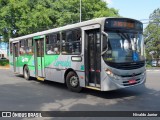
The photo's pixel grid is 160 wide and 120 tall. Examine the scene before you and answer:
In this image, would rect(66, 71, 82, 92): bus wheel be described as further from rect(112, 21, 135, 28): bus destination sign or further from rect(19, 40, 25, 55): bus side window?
rect(19, 40, 25, 55): bus side window

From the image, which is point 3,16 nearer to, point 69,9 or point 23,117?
point 69,9

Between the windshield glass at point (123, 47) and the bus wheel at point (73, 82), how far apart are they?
2216 millimetres

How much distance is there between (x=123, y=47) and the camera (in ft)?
32.5

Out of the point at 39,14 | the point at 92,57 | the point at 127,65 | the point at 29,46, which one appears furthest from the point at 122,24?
the point at 39,14

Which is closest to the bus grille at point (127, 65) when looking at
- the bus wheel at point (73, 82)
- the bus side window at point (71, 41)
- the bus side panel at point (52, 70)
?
the bus side window at point (71, 41)

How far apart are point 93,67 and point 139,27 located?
2.58 meters

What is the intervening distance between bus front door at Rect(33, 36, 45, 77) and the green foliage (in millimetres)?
17413

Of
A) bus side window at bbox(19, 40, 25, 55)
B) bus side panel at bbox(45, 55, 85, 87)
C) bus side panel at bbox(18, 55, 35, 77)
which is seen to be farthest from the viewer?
bus side window at bbox(19, 40, 25, 55)

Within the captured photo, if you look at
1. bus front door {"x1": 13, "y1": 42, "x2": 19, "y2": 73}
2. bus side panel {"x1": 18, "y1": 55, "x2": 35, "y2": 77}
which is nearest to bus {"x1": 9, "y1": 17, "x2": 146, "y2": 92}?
bus side panel {"x1": 18, "y1": 55, "x2": 35, "y2": 77}

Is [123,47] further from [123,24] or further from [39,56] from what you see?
[39,56]

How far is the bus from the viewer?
961 cm

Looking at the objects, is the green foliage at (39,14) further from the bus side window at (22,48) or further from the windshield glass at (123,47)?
the windshield glass at (123,47)

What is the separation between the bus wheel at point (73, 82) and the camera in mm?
11238

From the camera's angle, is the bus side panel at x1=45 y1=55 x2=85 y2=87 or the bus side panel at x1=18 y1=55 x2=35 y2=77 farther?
the bus side panel at x1=18 y1=55 x2=35 y2=77
